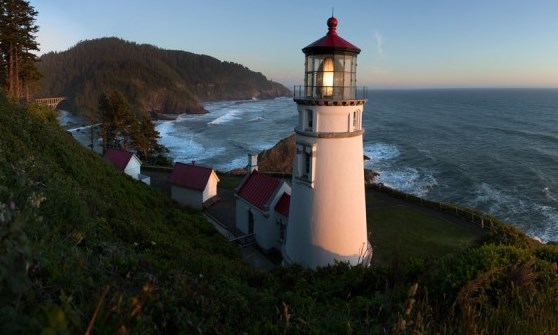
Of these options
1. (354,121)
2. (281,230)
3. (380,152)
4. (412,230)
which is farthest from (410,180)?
(354,121)

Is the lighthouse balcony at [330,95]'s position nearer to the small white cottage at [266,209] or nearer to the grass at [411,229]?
the small white cottage at [266,209]

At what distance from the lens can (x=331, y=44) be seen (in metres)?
9.43

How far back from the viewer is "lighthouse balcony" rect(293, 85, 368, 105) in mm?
9492

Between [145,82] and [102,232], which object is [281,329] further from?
[145,82]

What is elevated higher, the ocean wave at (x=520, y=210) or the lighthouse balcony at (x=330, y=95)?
the lighthouse balcony at (x=330, y=95)

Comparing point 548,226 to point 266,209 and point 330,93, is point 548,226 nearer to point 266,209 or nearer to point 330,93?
point 266,209

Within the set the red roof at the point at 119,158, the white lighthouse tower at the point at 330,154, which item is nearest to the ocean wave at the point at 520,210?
the white lighthouse tower at the point at 330,154

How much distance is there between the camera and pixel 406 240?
15953 mm

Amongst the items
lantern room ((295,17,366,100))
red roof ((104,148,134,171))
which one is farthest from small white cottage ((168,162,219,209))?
lantern room ((295,17,366,100))

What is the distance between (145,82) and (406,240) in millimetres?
143920

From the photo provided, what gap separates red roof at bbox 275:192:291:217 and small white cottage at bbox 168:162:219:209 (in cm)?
597

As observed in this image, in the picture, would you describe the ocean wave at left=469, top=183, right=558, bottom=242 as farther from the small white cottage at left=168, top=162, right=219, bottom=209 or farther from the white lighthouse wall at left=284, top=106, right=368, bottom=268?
the small white cottage at left=168, top=162, right=219, bottom=209

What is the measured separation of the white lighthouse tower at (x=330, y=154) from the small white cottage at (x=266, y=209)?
12.3 ft

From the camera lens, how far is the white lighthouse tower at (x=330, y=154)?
9.64m
